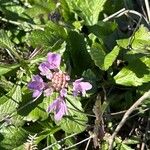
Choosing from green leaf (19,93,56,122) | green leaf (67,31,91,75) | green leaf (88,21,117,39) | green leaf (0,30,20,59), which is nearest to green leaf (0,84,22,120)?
green leaf (19,93,56,122)

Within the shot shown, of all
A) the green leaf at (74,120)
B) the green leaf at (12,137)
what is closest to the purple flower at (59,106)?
the green leaf at (74,120)

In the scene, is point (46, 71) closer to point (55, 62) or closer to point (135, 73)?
point (55, 62)

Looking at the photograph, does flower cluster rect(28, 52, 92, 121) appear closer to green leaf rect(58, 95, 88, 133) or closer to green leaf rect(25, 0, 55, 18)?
green leaf rect(58, 95, 88, 133)

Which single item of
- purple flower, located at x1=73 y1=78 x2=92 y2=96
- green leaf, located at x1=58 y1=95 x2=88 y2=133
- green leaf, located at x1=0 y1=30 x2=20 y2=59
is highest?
green leaf, located at x1=0 y1=30 x2=20 y2=59

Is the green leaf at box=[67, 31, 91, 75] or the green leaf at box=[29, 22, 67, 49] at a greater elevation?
the green leaf at box=[29, 22, 67, 49]

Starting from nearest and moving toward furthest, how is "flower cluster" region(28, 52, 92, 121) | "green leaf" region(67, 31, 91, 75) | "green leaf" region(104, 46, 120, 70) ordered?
1. "flower cluster" region(28, 52, 92, 121)
2. "green leaf" region(104, 46, 120, 70)
3. "green leaf" region(67, 31, 91, 75)

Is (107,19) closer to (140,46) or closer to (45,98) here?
(140,46)

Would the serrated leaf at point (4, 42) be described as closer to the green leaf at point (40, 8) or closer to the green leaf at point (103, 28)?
the green leaf at point (40, 8)
